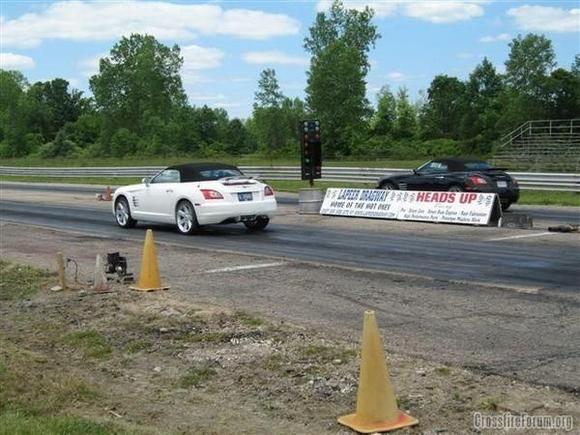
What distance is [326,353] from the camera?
21.5 feet

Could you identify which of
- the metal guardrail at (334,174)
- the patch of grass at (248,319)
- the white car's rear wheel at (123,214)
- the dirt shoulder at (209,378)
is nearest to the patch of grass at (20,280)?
the dirt shoulder at (209,378)

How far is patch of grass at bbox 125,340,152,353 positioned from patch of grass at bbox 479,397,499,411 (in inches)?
132

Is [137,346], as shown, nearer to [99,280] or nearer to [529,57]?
[99,280]

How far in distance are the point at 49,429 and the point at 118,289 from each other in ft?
17.1

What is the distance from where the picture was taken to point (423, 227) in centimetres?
1711

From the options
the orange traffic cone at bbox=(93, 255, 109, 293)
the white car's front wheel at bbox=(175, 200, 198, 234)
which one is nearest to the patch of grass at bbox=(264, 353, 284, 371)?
the orange traffic cone at bbox=(93, 255, 109, 293)

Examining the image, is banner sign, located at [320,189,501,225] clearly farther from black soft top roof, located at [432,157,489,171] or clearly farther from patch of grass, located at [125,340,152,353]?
patch of grass, located at [125,340,152,353]

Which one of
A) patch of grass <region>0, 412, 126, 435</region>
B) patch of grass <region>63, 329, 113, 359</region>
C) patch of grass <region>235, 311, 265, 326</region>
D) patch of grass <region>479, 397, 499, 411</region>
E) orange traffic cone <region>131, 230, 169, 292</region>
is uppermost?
orange traffic cone <region>131, 230, 169, 292</region>

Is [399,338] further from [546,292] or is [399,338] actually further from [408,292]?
[546,292]

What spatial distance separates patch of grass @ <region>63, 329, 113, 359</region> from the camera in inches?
278

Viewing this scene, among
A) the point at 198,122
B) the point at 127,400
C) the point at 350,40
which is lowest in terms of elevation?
the point at 127,400

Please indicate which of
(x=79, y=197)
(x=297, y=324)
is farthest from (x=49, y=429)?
(x=79, y=197)

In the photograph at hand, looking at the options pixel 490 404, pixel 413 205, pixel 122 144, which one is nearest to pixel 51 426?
pixel 490 404

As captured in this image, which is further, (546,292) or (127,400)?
(546,292)
